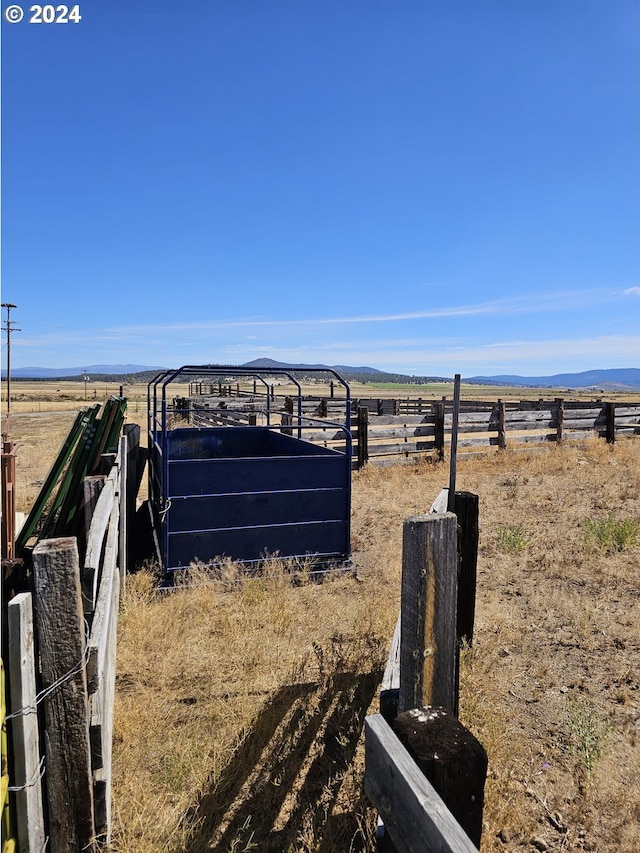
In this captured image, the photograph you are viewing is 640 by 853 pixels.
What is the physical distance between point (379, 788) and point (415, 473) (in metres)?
10.7

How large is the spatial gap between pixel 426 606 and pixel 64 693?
153cm

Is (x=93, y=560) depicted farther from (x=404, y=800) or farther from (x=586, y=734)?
(x=586, y=734)

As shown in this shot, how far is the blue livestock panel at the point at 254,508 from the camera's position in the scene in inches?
235

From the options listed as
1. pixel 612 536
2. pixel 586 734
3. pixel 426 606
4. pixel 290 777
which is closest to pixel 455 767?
pixel 426 606

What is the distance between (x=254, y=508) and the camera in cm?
625

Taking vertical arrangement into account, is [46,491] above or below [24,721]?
above

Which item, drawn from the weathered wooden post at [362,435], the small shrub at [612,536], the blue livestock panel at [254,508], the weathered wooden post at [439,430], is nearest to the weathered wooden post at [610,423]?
the weathered wooden post at [439,430]

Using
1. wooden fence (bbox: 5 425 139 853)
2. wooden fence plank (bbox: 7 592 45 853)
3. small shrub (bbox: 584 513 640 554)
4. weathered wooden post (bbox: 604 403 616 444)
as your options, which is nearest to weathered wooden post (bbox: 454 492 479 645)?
wooden fence (bbox: 5 425 139 853)

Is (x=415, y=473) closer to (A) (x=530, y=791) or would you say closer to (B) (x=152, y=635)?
(B) (x=152, y=635)

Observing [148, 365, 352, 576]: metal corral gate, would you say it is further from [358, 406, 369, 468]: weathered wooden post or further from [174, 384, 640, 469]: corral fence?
[358, 406, 369, 468]: weathered wooden post

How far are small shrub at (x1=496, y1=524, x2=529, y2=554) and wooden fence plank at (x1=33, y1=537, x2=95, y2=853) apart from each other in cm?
577

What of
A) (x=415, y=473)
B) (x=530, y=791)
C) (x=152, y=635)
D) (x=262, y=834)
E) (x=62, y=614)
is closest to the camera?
(x=62, y=614)

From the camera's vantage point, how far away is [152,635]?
462 centimetres

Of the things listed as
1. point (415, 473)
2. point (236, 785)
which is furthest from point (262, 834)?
point (415, 473)
